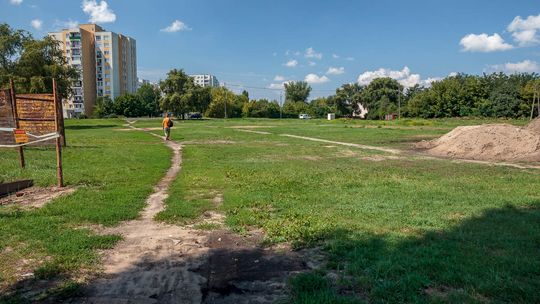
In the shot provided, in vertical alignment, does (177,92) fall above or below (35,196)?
above

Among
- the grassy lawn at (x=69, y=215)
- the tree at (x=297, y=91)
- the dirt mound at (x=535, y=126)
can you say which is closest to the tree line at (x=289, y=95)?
the tree at (x=297, y=91)

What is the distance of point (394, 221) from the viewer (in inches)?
271

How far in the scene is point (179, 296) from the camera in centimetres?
423

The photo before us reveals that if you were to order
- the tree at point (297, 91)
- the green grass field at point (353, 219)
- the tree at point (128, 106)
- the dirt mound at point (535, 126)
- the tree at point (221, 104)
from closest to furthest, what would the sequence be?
the green grass field at point (353, 219) → the dirt mound at point (535, 126) → the tree at point (221, 104) → the tree at point (128, 106) → the tree at point (297, 91)

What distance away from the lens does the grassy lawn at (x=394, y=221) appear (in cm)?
431

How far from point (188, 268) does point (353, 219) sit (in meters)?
3.18

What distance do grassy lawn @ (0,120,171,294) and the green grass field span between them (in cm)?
2

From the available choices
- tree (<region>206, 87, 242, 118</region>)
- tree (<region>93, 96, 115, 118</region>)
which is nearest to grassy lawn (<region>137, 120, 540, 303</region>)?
→ tree (<region>206, 87, 242, 118</region>)

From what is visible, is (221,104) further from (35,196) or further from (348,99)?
(35,196)

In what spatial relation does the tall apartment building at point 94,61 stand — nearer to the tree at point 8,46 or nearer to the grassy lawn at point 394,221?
the tree at point 8,46

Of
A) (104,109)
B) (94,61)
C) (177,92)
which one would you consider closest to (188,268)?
(177,92)

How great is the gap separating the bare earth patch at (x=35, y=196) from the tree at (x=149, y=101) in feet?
320

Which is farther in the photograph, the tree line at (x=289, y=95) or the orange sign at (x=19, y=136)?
the tree line at (x=289, y=95)

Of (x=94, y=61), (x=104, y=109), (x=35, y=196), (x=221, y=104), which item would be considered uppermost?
(x=94, y=61)
